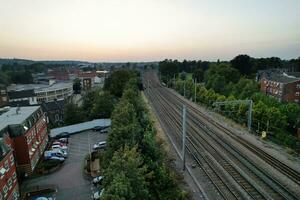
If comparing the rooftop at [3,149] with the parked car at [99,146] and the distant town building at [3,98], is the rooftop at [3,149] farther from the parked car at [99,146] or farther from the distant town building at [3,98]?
the distant town building at [3,98]

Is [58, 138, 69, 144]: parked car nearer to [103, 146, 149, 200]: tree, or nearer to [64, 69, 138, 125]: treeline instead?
[64, 69, 138, 125]: treeline

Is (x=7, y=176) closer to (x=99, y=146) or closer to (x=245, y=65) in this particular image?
(x=99, y=146)

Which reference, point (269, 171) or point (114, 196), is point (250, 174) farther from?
point (114, 196)

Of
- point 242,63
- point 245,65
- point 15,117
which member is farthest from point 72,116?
point 245,65

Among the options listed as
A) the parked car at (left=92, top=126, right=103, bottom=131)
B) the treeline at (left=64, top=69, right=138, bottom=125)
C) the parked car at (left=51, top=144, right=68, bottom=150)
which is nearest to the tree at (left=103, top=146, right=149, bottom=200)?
the parked car at (left=51, top=144, right=68, bottom=150)

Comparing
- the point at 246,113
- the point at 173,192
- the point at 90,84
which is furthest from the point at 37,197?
the point at 90,84

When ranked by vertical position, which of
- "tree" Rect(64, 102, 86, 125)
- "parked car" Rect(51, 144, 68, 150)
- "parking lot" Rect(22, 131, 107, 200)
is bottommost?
"parking lot" Rect(22, 131, 107, 200)
